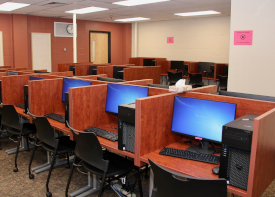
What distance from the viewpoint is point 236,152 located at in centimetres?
149

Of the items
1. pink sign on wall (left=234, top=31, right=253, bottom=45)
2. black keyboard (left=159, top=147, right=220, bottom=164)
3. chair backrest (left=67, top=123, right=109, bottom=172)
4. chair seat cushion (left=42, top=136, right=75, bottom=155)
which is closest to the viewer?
black keyboard (left=159, top=147, right=220, bottom=164)

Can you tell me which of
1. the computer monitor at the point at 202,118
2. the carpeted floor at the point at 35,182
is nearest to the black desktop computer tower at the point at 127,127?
the computer monitor at the point at 202,118

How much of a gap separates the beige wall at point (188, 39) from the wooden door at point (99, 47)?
1.24 metres

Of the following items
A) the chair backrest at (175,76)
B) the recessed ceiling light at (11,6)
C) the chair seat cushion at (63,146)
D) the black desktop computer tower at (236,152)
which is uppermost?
the recessed ceiling light at (11,6)

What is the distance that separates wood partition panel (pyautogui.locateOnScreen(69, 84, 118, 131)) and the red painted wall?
Result: 651 cm

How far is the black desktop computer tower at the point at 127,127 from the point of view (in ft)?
6.45

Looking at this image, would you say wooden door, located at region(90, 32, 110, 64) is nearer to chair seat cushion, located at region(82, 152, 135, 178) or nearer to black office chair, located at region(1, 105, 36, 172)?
black office chair, located at region(1, 105, 36, 172)

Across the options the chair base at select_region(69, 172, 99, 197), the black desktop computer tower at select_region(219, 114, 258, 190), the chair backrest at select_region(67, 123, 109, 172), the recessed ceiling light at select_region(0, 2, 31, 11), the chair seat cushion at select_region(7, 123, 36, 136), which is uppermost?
the recessed ceiling light at select_region(0, 2, 31, 11)

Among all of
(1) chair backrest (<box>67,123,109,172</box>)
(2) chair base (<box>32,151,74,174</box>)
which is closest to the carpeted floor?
(2) chair base (<box>32,151,74,174</box>)

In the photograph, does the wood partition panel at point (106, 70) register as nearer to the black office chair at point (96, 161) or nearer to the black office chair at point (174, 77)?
the black office chair at point (174, 77)

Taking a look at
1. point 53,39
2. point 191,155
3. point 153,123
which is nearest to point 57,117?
point 153,123

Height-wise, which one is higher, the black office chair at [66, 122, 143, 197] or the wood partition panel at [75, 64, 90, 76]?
the wood partition panel at [75, 64, 90, 76]

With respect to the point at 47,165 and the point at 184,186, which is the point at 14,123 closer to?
the point at 47,165

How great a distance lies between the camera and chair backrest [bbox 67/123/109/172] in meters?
2.07
